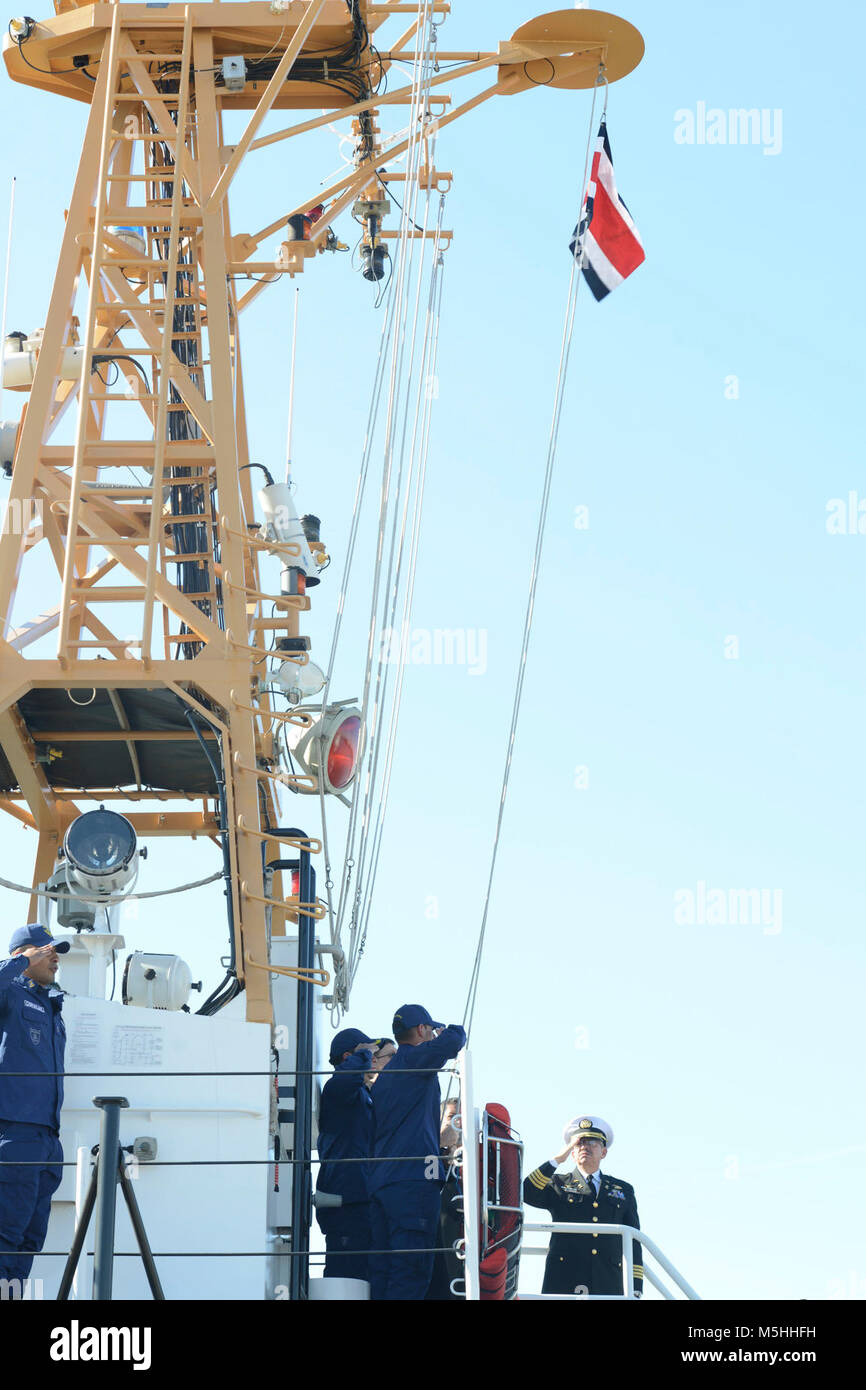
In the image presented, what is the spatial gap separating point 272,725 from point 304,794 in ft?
3.36

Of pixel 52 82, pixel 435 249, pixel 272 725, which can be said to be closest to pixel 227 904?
pixel 272 725

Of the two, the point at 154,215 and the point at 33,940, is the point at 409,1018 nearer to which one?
the point at 33,940

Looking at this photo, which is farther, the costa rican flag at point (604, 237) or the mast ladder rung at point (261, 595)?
the costa rican flag at point (604, 237)

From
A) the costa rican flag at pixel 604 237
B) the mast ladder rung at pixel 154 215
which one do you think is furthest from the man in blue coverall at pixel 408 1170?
the costa rican flag at pixel 604 237

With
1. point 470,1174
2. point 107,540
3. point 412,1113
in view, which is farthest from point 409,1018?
point 107,540

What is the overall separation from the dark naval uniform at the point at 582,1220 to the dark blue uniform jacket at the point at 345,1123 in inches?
45.1

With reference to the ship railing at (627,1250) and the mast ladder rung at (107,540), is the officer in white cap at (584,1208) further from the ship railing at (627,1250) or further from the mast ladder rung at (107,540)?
the mast ladder rung at (107,540)

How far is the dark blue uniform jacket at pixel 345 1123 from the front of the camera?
11728mm

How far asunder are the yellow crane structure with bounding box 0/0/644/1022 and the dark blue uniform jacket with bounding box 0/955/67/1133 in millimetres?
1857

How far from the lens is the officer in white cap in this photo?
11.2 metres

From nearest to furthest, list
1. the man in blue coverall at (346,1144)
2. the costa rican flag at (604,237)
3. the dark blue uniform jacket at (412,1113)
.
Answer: the dark blue uniform jacket at (412,1113)
the man in blue coverall at (346,1144)
the costa rican flag at (604,237)

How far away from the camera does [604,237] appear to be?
15.1m

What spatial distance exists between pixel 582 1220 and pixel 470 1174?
72.2 inches

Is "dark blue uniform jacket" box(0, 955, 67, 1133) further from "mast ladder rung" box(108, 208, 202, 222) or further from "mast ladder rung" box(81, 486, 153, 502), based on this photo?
"mast ladder rung" box(108, 208, 202, 222)
